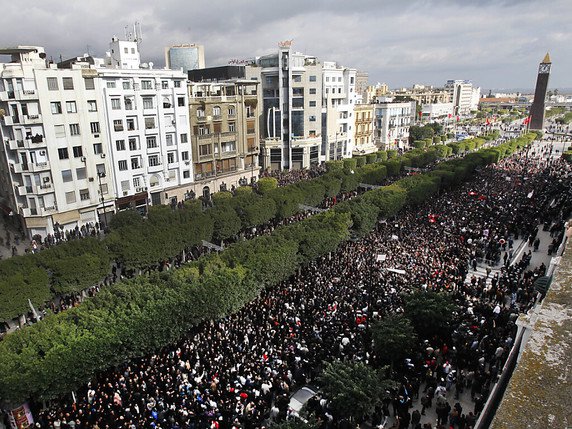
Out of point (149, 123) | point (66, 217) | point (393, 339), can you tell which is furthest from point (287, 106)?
point (393, 339)

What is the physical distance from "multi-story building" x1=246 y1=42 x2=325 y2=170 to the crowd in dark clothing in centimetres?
3937

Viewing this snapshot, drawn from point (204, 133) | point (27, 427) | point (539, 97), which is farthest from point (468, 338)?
point (539, 97)

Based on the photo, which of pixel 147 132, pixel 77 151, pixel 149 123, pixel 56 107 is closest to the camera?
pixel 56 107

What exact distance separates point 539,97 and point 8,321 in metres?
141

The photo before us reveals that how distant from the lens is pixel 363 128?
296 ft

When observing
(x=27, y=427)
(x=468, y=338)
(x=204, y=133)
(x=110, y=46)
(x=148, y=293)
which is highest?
(x=110, y=46)

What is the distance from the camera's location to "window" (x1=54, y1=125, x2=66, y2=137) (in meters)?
40.8

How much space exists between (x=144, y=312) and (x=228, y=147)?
40.6 metres

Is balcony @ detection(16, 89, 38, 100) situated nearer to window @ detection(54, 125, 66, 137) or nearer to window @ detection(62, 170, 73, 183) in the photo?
window @ detection(54, 125, 66, 137)

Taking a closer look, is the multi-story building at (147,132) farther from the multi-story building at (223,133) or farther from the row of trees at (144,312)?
the row of trees at (144,312)

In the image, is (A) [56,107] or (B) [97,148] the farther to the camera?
(B) [97,148]

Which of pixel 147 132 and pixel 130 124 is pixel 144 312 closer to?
pixel 130 124

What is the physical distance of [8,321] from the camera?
26328 millimetres

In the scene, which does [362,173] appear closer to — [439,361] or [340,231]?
[340,231]
